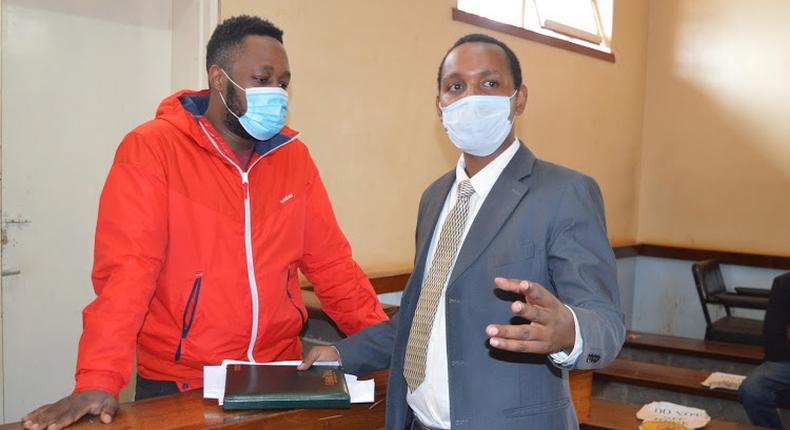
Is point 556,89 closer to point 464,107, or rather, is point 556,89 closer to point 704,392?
point 704,392

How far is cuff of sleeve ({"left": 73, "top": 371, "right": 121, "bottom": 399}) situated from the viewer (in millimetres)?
1590

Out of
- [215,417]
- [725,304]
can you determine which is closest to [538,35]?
[725,304]

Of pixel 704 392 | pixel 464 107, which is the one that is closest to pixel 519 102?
pixel 464 107

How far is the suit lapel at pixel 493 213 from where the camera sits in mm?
1479

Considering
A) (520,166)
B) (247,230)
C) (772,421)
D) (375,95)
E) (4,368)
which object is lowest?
(772,421)

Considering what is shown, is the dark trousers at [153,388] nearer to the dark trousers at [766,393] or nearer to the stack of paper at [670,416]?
the stack of paper at [670,416]

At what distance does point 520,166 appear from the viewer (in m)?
1.56

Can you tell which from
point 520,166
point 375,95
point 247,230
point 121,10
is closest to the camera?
point 520,166

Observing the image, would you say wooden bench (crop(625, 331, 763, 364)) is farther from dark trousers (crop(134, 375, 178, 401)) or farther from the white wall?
dark trousers (crop(134, 375, 178, 401))

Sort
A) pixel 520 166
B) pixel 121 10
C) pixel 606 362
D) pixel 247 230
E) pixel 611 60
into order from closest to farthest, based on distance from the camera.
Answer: pixel 606 362
pixel 520 166
pixel 247 230
pixel 121 10
pixel 611 60

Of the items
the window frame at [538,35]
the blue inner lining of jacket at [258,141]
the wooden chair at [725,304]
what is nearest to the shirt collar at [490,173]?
the blue inner lining of jacket at [258,141]

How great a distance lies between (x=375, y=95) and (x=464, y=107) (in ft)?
8.35

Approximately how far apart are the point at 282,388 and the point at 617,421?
7.07 feet

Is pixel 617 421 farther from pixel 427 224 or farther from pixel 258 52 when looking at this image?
pixel 258 52
